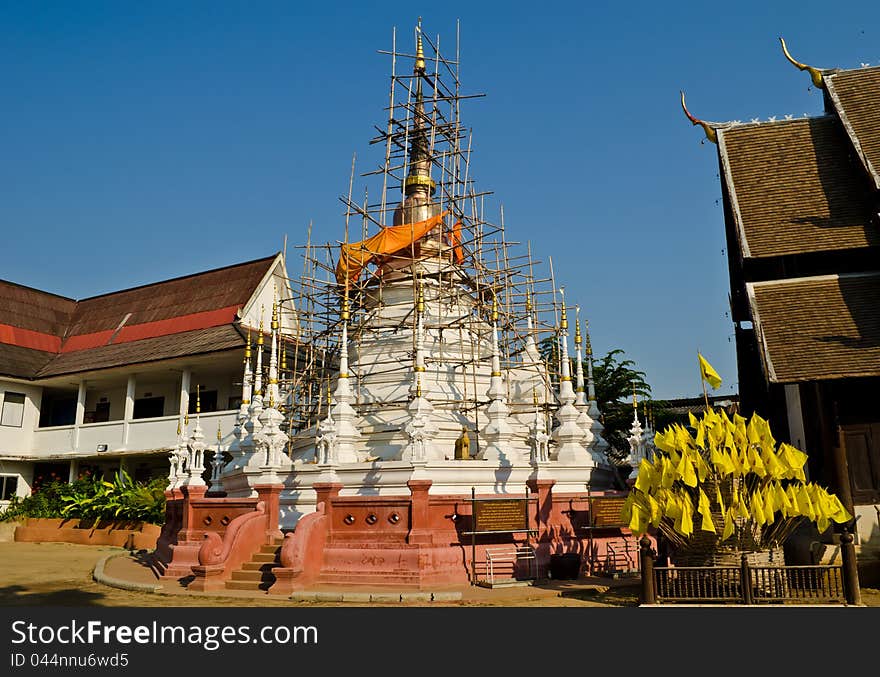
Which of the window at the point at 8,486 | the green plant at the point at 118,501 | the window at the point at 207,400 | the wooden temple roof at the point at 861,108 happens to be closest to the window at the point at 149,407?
the window at the point at 207,400

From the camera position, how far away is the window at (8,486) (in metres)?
32.3

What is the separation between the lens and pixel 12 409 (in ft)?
107

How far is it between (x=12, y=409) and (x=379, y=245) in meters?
20.4

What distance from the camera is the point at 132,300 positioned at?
117 feet

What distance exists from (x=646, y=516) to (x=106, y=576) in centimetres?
1163

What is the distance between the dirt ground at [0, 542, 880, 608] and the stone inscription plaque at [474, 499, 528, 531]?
1.10m

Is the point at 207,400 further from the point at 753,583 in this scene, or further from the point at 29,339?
the point at 753,583

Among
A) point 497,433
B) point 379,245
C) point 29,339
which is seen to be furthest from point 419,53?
point 29,339

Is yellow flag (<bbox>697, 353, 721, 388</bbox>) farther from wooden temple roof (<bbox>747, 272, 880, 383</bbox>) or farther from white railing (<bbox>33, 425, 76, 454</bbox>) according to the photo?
white railing (<bbox>33, 425, 76, 454</bbox>)

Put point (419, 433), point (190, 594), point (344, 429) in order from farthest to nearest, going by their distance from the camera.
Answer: point (344, 429), point (419, 433), point (190, 594)

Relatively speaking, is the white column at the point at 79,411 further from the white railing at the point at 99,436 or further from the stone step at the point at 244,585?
the stone step at the point at 244,585

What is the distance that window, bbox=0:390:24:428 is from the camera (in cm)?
3238

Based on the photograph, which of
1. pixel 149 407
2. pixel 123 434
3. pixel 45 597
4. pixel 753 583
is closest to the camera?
pixel 753 583

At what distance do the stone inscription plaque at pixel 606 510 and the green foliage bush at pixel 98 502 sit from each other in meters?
16.0
